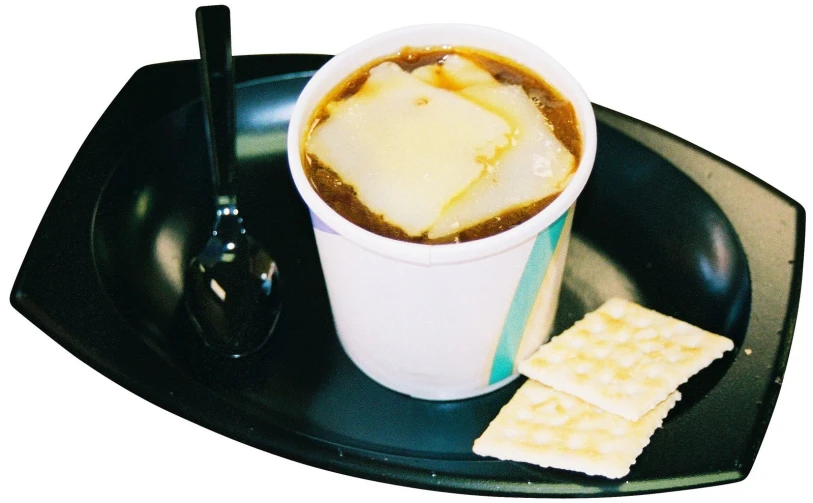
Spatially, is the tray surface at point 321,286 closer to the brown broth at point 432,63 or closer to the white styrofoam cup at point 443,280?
the white styrofoam cup at point 443,280

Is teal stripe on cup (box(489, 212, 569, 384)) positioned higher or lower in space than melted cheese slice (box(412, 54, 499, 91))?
lower

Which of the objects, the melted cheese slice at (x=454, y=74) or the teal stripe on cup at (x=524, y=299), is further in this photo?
the melted cheese slice at (x=454, y=74)

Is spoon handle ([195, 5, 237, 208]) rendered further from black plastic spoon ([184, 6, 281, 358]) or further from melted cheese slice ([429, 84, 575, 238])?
melted cheese slice ([429, 84, 575, 238])

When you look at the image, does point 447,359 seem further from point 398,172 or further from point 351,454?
point 398,172

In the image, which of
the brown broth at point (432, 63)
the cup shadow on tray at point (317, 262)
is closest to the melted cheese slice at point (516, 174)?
the brown broth at point (432, 63)

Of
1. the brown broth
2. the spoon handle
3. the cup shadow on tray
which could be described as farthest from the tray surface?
the brown broth

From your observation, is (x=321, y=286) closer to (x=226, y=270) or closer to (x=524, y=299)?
(x=226, y=270)
